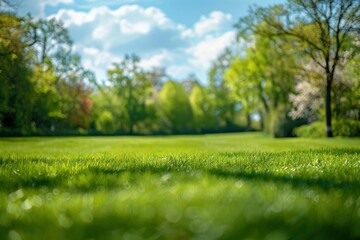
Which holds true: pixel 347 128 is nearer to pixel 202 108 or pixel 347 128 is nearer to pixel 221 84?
pixel 202 108

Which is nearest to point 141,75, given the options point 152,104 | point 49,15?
point 152,104

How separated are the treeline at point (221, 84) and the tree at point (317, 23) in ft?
0.22

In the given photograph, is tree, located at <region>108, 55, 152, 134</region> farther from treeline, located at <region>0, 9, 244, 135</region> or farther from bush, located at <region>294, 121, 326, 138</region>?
bush, located at <region>294, 121, 326, 138</region>

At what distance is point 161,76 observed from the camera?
269ft

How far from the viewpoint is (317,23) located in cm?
2673

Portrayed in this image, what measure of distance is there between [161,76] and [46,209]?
7940 centimetres

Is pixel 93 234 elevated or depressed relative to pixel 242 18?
depressed

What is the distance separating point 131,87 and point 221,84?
21.5 metres

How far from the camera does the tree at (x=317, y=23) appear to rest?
84.9 feet

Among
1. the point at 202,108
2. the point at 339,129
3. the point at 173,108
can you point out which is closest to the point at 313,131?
the point at 339,129

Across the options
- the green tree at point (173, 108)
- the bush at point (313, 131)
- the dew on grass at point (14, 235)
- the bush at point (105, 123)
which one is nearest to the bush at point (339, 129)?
the bush at point (313, 131)

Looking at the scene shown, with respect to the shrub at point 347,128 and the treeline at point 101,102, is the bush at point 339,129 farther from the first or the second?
the treeline at point 101,102

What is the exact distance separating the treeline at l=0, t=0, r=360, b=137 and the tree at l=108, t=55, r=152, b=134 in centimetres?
15

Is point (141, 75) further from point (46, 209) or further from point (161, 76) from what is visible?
point (46, 209)
